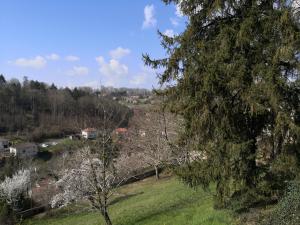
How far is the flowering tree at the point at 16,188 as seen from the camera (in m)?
36.4

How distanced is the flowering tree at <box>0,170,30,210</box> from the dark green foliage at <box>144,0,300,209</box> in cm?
2825

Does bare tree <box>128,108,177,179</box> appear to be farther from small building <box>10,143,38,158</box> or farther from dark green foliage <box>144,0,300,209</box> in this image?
small building <box>10,143,38,158</box>

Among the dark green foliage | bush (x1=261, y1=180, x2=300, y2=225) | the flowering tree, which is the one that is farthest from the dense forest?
bush (x1=261, y1=180, x2=300, y2=225)

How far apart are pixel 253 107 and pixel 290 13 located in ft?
8.63

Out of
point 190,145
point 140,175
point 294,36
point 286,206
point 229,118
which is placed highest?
point 294,36

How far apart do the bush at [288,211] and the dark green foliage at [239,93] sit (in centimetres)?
155

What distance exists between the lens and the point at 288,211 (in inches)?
355

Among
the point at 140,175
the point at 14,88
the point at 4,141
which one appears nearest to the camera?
the point at 140,175

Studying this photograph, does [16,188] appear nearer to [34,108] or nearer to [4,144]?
[4,144]

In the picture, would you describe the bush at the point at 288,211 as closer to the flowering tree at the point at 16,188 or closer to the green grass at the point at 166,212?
the green grass at the point at 166,212

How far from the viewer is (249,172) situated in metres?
11.4

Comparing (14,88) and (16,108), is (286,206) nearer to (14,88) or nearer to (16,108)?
(16,108)

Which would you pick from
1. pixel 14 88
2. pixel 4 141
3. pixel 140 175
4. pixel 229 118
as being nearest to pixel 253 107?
pixel 229 118

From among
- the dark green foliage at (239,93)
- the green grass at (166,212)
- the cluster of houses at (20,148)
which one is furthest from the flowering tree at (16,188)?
the cluster of houses at (20,148)
